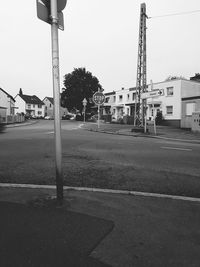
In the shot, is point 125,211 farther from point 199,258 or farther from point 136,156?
point 136,156

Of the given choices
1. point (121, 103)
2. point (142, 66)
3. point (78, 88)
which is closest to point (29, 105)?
point (78, 88)

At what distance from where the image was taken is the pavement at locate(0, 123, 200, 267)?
7.79 feet

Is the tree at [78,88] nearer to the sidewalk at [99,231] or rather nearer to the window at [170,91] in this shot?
the window at [170,91]

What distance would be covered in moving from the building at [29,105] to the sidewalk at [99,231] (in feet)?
295

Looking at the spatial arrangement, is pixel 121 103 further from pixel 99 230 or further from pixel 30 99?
pixel 30 99

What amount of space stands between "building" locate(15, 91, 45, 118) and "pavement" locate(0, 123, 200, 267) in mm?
89827

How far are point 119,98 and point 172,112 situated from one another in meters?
17.4

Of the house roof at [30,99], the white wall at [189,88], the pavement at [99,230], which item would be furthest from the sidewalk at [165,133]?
the house roof at [30,99]

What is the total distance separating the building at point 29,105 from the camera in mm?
91500

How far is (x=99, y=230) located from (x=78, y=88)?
61.5m

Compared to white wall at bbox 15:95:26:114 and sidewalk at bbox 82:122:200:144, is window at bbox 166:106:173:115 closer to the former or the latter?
sidewalk at bbox 82:122:200:144

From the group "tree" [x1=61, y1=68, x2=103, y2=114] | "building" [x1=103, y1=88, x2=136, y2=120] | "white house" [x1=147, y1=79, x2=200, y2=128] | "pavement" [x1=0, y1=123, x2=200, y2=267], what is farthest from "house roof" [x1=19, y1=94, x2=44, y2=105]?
"pavement" [x1=0, y1=123, x2=200, y2=267]

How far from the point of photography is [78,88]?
206 ft

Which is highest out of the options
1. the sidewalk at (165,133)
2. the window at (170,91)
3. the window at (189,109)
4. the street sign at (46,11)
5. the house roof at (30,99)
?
the house roof at (30,99)
